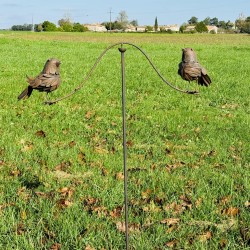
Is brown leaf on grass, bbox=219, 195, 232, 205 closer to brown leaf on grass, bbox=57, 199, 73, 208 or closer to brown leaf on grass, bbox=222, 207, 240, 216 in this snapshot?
brown leaf on grass, bbox=222, 207, 240, 216

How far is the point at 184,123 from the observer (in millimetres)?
6742

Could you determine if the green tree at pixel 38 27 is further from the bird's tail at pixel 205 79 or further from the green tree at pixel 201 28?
the bird's tail at pixel 205 79

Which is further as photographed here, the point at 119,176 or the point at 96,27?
the point at 96,27

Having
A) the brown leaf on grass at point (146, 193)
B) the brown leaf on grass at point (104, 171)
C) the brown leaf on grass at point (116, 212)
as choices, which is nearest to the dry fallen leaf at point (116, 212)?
the brown leaf on grass at point (116, 212)

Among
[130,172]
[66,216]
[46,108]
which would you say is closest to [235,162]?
[130,172]

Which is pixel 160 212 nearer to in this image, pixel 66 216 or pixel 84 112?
pixel 66 216

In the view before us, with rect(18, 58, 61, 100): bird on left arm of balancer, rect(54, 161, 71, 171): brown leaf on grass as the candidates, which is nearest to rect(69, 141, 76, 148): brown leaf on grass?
rect(54, 161, 71, 171): brown leaf on grass

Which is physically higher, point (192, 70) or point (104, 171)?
point (192, 70)

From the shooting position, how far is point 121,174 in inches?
174

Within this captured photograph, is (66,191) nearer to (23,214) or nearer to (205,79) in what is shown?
(23,214)

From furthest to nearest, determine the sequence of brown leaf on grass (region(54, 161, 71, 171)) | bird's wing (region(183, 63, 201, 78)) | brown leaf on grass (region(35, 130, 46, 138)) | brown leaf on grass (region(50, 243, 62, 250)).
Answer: brown leaf on grass (region(35, 130, 46, 138))
brown leaf on grass (region(54, 161, 71, 171))
brown leaf on grass (region(50, 243, 62, 250))
bird's wing (region(183, 63, 201, 78))

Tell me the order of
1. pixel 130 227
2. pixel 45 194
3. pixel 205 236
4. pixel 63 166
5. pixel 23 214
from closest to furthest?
pixel 205 236 < pixel 130 227 < pixel 23 214 < pixel 45 194 < pixel 63 166

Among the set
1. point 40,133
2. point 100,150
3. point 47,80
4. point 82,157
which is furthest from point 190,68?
point 40,133

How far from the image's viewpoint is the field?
3.20 meters
